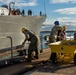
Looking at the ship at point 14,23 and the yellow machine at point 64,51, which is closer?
the yellow machine at point 64,51

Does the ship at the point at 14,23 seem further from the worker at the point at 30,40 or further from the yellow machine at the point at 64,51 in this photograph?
the yellow machine at the point at 64,51

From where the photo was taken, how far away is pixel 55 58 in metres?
10.1

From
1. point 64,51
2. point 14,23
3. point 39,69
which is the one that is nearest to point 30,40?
point 64,51

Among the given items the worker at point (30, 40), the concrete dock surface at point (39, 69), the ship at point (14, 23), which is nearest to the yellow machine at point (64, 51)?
the concrete dock surface at point (39, 69)

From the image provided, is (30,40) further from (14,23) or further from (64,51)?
(14,23)

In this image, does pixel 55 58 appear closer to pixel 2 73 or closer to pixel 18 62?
pixel 18 62

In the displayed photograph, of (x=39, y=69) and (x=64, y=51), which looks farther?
(x=64, y=51)

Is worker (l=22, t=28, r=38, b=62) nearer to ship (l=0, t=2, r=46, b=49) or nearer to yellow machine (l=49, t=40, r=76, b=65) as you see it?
yellow machine (l=49, t=40, r=76, b=65)

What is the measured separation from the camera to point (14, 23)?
59.8ft

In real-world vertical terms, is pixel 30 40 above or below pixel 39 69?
above

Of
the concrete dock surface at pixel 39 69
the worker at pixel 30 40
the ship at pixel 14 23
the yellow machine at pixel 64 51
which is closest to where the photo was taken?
the concrete dock surface at pixel 39 69

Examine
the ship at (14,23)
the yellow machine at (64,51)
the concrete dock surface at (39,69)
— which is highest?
the ship at (14,23)

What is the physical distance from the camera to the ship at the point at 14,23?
16734 mm

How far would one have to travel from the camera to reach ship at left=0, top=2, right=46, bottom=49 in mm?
16734
